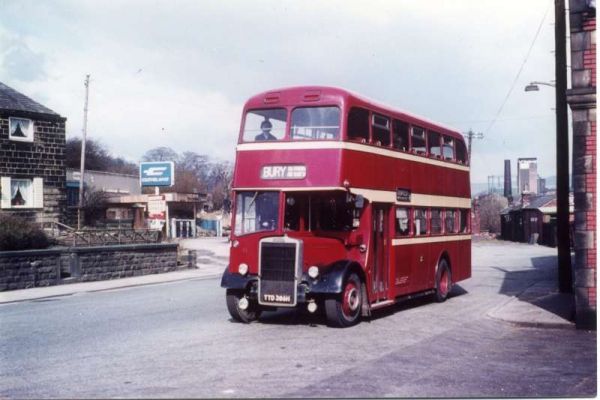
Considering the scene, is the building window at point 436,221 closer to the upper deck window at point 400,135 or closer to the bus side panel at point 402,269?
the bus side panel at point 402,269

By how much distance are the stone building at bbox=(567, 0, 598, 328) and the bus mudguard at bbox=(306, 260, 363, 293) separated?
147 inches

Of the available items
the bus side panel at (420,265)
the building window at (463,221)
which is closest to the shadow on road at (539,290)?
the building window at (463,221)

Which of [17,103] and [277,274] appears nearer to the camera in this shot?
[277,274]

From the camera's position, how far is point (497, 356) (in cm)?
910

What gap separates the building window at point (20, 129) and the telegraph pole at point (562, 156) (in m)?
24.7

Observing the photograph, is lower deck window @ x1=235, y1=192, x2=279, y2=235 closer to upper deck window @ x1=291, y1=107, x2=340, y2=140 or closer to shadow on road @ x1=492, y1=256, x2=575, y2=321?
upper deck window @ x1=291, y1=107, x2=340, y2=140

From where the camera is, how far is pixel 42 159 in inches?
1334

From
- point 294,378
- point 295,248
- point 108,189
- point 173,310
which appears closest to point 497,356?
point 294,378

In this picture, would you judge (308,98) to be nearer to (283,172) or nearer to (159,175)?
(283,172)

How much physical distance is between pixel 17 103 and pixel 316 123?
25504 mm

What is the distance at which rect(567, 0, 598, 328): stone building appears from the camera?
436 inches

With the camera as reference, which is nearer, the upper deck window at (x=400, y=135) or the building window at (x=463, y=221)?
the upper deck window at (x=400, y=135)

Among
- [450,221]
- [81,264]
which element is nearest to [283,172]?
[450,221]

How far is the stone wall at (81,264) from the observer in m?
20.0
